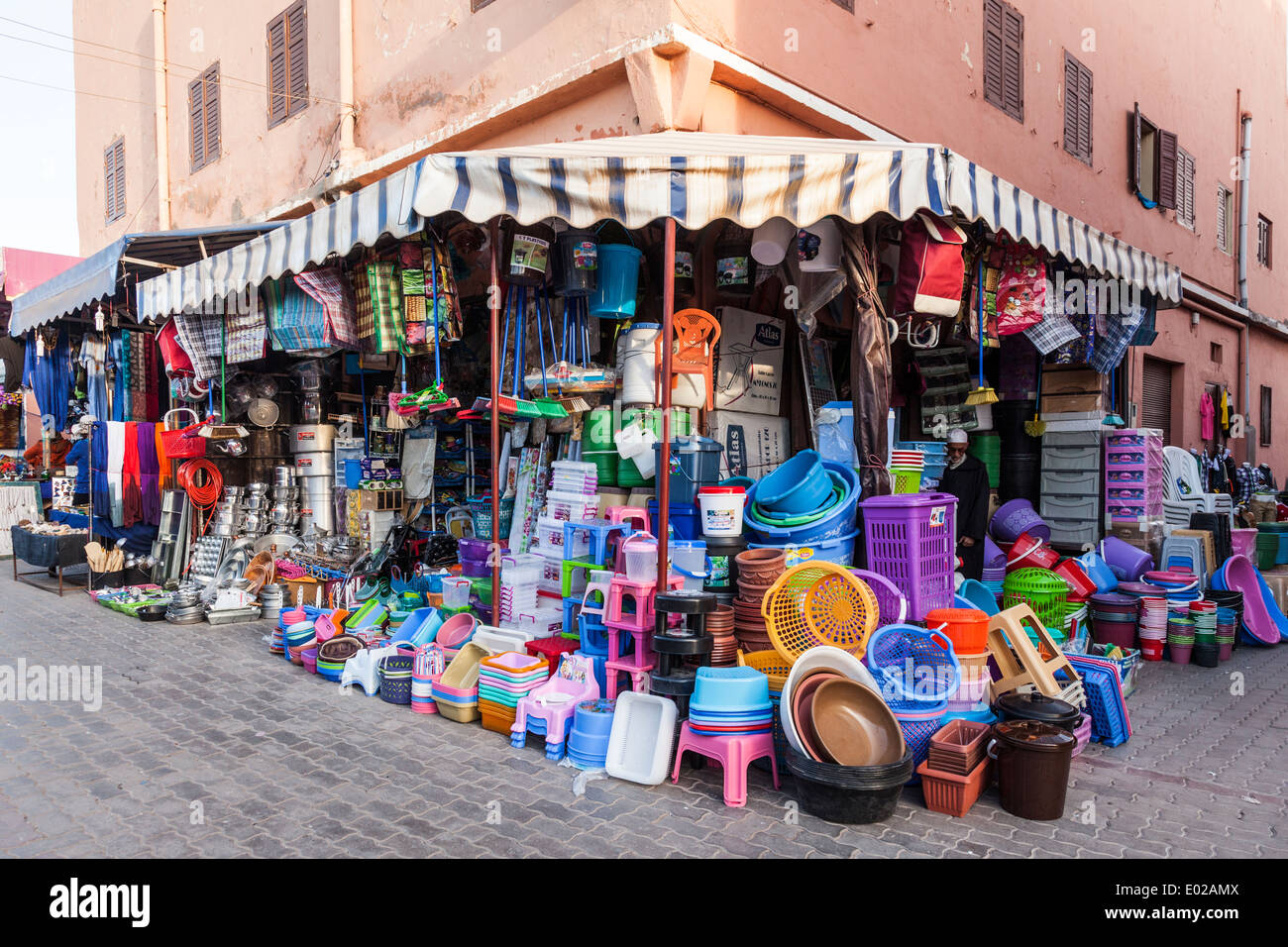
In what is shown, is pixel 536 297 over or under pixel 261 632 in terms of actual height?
over

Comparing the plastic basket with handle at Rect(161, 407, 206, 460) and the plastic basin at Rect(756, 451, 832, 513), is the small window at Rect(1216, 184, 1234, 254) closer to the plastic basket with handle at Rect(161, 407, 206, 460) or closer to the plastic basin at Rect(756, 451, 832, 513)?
the plastic basin at Rect(756, 451, 832, 513)

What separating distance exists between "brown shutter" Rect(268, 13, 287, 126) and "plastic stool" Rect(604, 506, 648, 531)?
10383mm

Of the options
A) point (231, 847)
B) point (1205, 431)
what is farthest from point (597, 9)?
point (1205, 431)

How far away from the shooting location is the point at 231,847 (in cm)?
363

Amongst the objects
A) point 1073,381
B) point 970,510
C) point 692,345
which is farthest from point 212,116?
point 1073,381

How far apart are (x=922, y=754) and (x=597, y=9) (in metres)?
7.36

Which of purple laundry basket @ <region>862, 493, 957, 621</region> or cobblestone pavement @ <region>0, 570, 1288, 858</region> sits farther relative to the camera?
purple laundry basket @ <region>862, 493, 957, 621</region>

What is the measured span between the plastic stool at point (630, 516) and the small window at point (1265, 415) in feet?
64.3

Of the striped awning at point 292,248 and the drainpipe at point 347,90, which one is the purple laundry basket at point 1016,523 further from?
the drainpipe at point 347,90

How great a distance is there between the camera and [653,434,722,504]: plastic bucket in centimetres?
586

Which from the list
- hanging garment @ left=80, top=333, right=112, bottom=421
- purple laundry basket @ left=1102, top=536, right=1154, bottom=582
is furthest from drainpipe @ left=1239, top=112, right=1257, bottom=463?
hanging garment @ left=80, top=333, right=112, bottom=421

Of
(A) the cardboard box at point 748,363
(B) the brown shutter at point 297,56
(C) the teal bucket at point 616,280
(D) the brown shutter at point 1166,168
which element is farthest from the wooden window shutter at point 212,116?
(D) the brown shutter at point 1166,168

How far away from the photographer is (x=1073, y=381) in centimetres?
930
